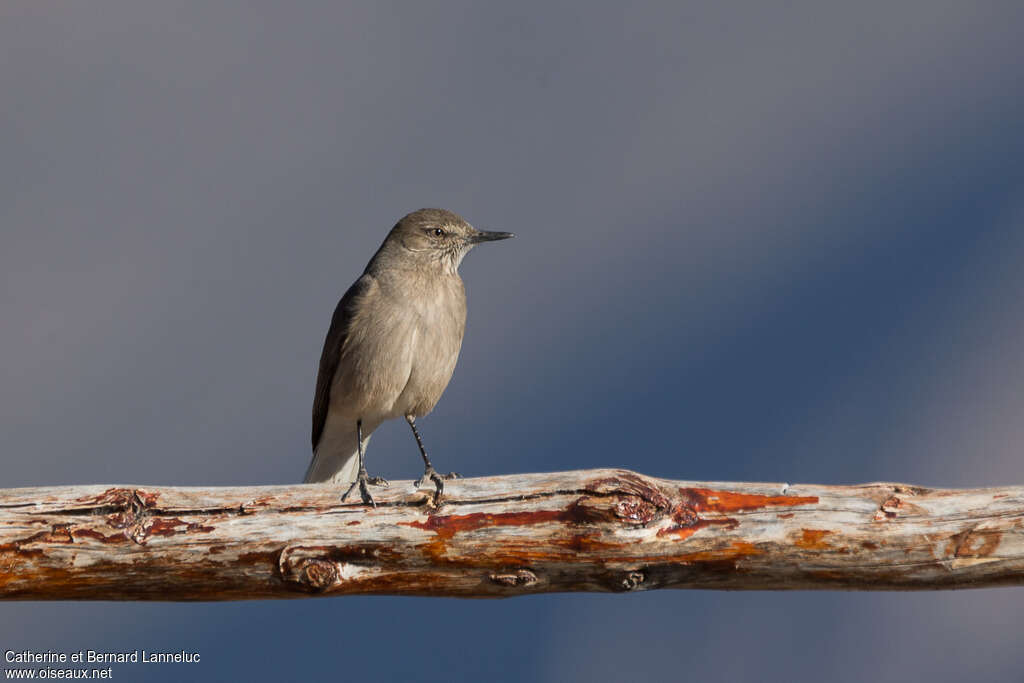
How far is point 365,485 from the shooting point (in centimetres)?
620

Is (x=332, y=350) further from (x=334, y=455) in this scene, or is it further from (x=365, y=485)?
(x=365, y=485)

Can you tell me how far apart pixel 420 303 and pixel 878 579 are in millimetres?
4301

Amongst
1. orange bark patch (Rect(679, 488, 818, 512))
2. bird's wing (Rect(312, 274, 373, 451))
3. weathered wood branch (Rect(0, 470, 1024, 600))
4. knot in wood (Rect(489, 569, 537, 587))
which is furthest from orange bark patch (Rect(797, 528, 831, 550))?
bird's wing (Rect(312, 274, 373, 451))

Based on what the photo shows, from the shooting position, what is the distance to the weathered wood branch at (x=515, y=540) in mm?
5504

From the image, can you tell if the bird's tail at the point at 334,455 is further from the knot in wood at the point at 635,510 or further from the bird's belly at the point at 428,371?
the knot in wood at the point at 635,510

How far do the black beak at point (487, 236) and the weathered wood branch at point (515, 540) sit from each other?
376 centimetres

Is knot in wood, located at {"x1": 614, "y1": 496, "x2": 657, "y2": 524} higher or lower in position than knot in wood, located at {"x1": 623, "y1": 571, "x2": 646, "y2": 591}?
higher

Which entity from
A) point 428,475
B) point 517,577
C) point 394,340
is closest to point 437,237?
point 394,340

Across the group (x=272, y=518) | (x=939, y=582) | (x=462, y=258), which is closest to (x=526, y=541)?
(x=272, y=518)

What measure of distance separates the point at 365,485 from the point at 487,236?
3624 mm

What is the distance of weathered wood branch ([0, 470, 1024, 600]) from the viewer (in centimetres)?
550

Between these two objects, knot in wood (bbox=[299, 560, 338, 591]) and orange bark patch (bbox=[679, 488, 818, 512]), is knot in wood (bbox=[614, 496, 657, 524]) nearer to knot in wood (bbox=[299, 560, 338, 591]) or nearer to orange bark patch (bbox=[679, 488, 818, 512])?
orange bark patch (bbox=[679, 488, 818, 512])

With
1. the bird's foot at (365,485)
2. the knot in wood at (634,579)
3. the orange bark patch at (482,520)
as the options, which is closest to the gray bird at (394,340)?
the bird's foot at (365,485)

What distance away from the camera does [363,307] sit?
8375mm
